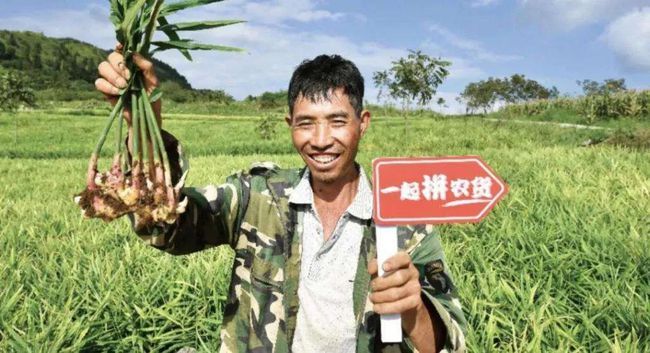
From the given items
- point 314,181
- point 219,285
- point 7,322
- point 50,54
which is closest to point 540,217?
point 219,285

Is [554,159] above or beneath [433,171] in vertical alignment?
beneath

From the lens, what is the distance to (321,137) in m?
1.57

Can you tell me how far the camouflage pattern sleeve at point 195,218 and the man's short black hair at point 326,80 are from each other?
337mm

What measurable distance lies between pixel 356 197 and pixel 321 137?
0.24 m

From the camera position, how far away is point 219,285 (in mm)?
2895

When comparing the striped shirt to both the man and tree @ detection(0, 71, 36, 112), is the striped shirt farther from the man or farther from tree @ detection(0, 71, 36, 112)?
tree @ detection(0, 71, 36, 112)

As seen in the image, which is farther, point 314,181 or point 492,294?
point 492,294

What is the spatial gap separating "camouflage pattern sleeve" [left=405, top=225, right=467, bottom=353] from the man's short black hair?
45 cm

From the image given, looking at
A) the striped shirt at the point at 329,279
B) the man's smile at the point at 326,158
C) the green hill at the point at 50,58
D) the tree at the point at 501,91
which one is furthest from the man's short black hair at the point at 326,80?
the green hill at the point at 50,58

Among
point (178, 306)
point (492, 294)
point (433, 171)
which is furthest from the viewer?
point (178, 306)

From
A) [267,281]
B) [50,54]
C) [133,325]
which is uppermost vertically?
[50,54]

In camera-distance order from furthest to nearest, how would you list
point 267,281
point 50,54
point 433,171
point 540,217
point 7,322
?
point 50,54
point 540,217
point 7,322
point 267,281
point 433,171

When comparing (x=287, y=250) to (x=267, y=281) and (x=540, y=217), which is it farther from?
(x=540, y=217)

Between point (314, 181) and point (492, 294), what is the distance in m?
1.30
